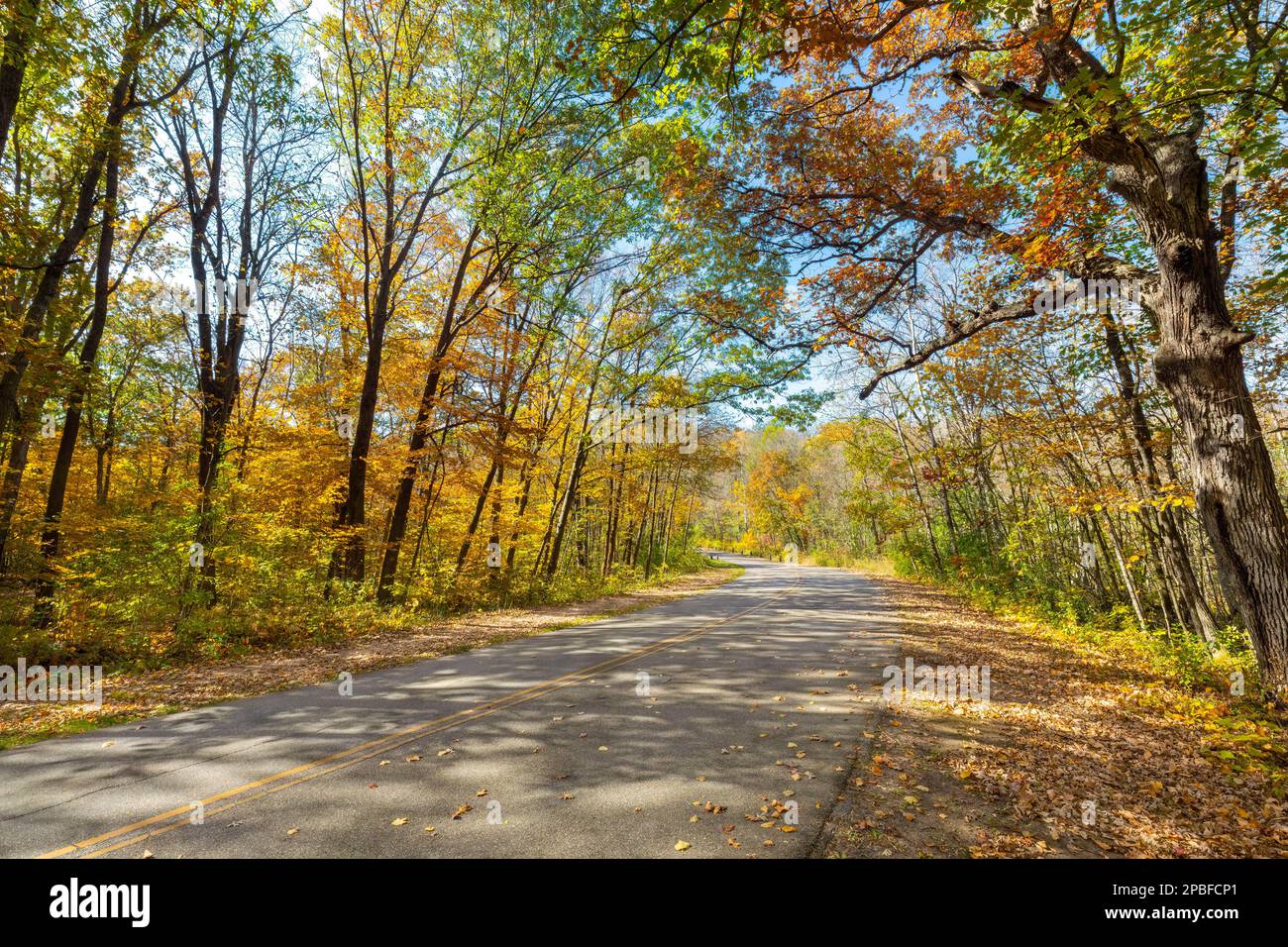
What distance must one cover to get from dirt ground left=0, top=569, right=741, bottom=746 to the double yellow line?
9.93 ft

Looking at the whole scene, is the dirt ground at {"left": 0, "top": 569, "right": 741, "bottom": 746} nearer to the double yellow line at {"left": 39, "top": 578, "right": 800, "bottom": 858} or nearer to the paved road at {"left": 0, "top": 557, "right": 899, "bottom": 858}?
the paved road at {"left": 0, "top": 557, "right": 899, "bottom": 858}

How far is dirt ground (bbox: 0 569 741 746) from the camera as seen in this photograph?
5614 millimetres

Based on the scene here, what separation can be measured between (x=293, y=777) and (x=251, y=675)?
446 cm

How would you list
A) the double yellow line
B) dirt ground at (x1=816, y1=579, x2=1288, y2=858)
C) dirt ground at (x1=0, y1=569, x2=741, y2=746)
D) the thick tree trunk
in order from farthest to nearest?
1. dirt ground at (x1=0, y1=569, x2=741, y2=746)
2. the thick tree trunk
3. dirt ground at (x1=816, y1=579, x2=1288, y2=858)
4. the double yellow line

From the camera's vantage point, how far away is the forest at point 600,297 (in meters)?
5.12

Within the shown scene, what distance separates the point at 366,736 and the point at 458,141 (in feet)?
42.4

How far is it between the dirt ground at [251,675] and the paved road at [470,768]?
0.56 metres

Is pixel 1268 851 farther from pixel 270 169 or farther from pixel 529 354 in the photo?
pixel 270 169

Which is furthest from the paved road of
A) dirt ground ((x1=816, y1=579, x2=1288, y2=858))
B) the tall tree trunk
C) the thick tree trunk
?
the tall tree trunk

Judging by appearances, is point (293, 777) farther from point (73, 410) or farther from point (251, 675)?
point (73, 410)
